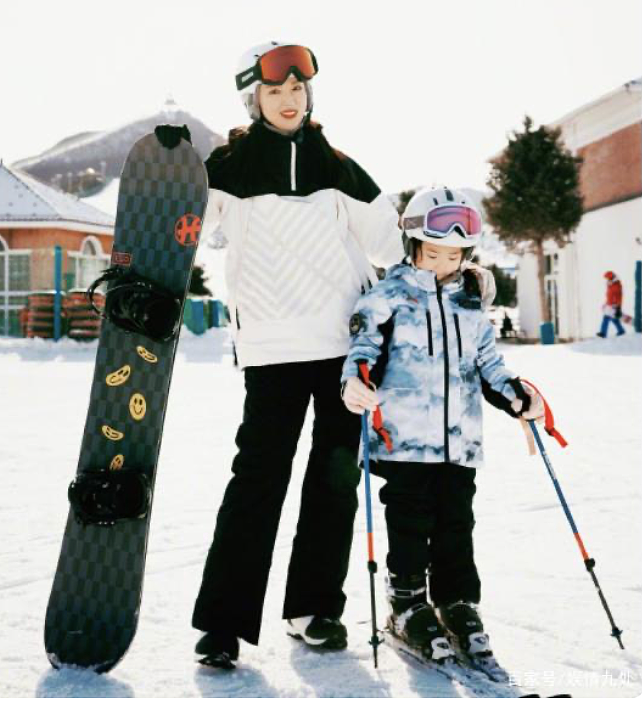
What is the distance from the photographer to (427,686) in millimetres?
2115

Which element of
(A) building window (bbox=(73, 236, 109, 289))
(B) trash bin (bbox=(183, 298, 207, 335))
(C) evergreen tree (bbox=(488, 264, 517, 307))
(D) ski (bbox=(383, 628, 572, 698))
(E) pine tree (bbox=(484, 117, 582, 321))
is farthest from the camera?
(C) evergreen tree (bbox=(488, 264, 517, 307))

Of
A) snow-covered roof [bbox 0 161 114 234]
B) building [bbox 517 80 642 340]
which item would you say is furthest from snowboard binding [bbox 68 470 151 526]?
building [bbox 517 80 642 340]

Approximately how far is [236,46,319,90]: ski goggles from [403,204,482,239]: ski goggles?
548 millimetres

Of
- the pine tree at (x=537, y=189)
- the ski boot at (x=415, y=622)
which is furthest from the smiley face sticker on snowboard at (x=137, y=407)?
the pine tree at (x=537, y=189)

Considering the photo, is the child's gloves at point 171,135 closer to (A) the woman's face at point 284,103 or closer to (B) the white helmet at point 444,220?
(A) the woman's face at point 284,103

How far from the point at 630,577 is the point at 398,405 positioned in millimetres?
1198

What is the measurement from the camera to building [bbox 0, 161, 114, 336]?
21.4 m

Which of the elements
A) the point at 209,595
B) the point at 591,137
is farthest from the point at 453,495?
the point at 591,137

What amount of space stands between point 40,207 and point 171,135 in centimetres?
2081

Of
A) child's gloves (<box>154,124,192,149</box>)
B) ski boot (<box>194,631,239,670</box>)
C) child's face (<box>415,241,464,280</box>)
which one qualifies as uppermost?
child's gloves (<box>154,124,192,149</box>)

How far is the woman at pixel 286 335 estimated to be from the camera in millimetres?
2385

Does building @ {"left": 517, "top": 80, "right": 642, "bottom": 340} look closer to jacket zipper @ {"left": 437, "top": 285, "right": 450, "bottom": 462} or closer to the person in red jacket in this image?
the person in red jacket

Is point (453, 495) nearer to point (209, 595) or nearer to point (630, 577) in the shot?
point (209, 595)

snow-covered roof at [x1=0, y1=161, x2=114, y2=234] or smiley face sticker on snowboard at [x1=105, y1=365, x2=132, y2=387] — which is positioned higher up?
snow-covered roof at [x1=0, y1=161, x2=114, y2=234]
